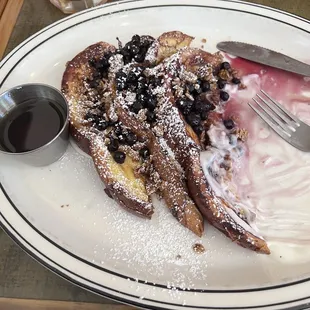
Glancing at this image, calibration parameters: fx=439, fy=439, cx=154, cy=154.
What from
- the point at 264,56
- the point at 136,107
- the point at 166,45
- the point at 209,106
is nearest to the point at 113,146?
the point at 136,107

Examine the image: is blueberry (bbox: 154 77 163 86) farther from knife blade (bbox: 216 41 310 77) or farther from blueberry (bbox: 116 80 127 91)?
knife blade (bbox: 216 41 310 77)

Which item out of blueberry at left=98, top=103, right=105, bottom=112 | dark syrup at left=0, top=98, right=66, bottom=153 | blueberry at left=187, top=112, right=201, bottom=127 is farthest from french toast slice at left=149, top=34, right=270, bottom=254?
dark syrup at left=0, top=98, right=66, bottom=153

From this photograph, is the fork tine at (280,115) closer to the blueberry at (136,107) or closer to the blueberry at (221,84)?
the blueberry at (221,84)

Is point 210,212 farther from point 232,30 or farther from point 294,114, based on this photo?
point 232,30

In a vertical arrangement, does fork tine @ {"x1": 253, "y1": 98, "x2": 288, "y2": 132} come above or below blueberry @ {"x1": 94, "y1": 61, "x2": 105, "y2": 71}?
above

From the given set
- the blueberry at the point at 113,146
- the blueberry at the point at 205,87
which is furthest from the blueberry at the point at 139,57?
the blueberry at the point at 113,146
